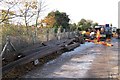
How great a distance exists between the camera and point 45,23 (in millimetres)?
54188

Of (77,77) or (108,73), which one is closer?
(77,77)

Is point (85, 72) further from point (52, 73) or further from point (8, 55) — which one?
point (8, 55)

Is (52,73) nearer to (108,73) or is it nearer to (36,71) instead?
(36,71)

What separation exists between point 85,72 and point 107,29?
3773 cm

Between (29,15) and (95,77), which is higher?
(29,15)

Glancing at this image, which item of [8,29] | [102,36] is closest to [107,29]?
[102,36]

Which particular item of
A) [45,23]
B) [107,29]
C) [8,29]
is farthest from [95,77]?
[45,23]

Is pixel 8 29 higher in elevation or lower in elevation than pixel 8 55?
higher

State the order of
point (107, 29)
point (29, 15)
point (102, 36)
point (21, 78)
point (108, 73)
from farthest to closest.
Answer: point (107, 29)
point (102, 36)
point (29, 15)
point (108, 73)
point (21, 78)

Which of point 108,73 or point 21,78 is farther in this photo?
point 108,73

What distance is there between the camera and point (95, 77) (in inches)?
406

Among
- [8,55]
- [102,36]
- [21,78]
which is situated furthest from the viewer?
[102,36]

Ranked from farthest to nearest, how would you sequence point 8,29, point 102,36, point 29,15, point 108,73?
point 102,36, point 29,15, point 8,29, point 108,73

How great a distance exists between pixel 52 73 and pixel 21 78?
148 centimetres
